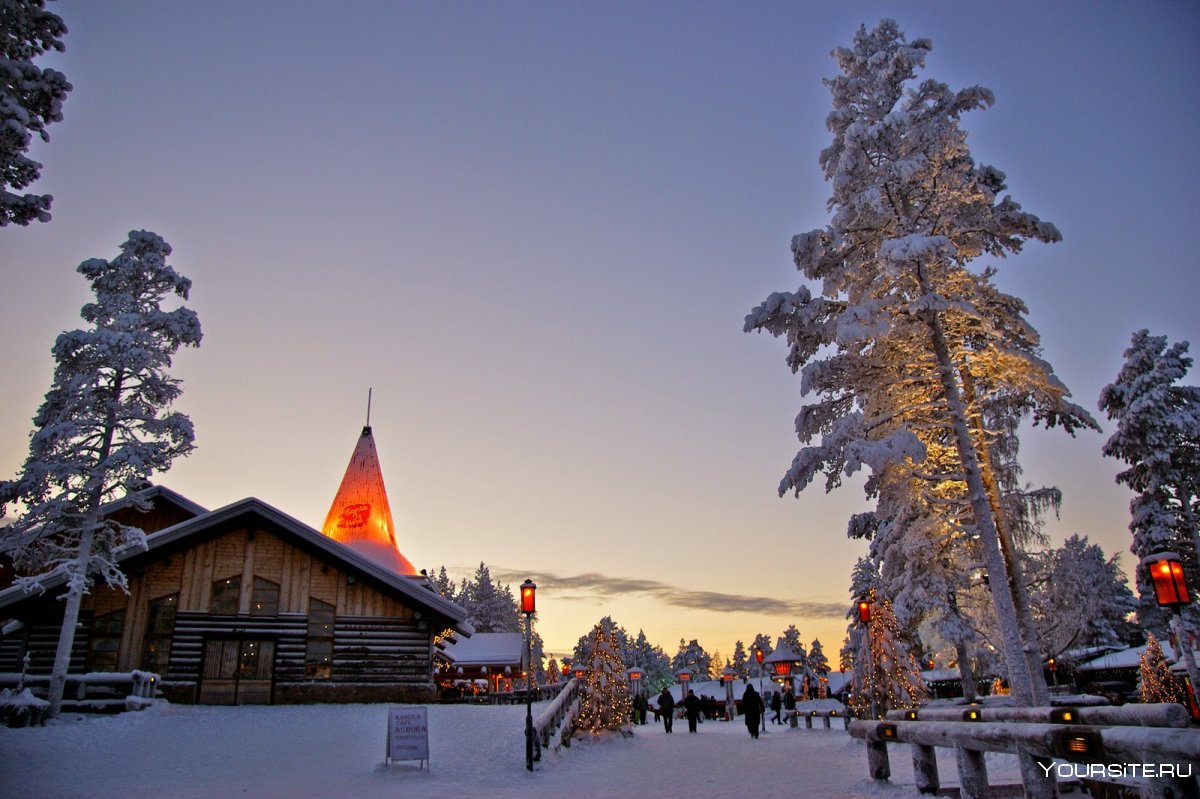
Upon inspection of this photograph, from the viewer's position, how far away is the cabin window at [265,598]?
24.8 m

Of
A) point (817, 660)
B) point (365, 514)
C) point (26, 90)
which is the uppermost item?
point (26, 90)

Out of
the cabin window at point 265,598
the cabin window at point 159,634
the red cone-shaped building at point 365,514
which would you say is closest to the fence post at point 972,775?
the cabin window at point 265,598

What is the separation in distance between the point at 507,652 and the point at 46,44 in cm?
4814

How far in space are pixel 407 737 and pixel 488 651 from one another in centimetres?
4164

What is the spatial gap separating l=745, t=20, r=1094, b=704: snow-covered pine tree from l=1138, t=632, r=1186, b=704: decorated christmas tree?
10.9 m

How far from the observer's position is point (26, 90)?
1076cm

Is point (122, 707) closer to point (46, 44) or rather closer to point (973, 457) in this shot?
point (46, 44)

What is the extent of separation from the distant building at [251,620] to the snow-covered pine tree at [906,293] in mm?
16481

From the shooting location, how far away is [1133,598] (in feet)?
197

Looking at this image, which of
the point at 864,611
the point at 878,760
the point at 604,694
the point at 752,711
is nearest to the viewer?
the point at 878,760

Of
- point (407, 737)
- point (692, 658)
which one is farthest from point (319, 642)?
point (692, 658)

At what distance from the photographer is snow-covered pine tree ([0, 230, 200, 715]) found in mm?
18703

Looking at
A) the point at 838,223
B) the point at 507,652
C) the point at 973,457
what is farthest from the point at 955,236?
the point at 507,652

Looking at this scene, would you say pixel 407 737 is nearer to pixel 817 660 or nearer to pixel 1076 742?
pixel 1076 742
